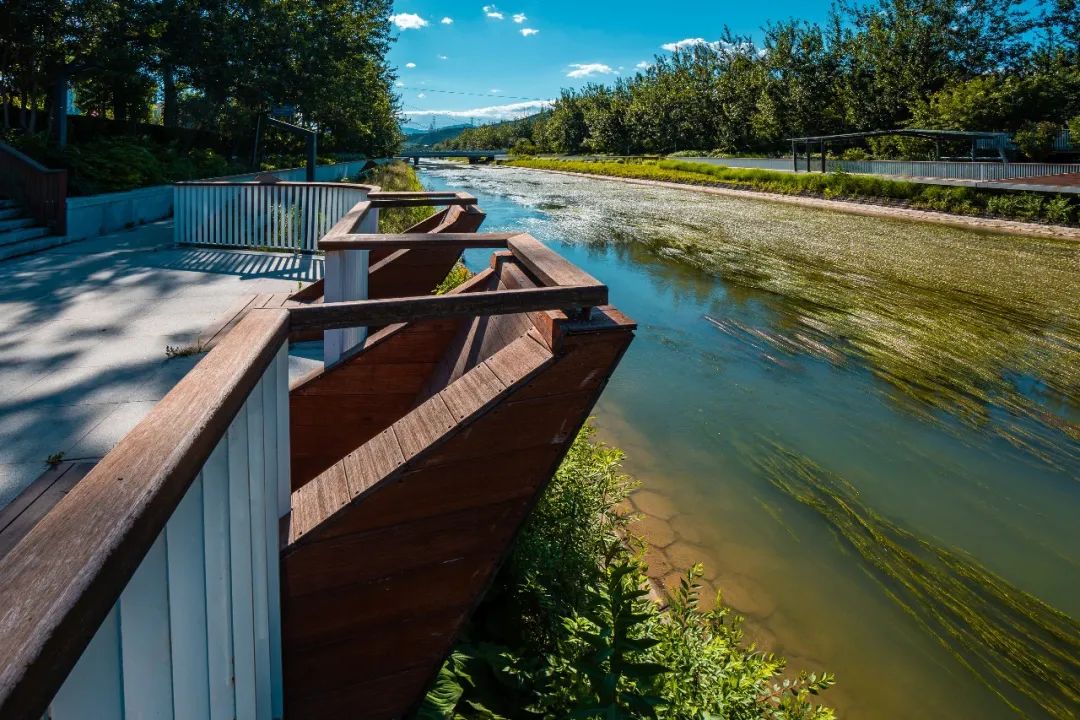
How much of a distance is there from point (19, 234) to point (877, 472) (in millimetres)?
10805

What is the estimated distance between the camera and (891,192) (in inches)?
1028

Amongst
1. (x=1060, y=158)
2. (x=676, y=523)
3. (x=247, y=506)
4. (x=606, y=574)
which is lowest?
(x=676, y=523)

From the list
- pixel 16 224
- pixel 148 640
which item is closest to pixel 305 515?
pixel 148 640

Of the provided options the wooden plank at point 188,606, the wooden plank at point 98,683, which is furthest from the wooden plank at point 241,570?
the wooden plank at point 98,683

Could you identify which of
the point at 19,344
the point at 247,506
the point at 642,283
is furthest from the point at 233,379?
the point at 642,283

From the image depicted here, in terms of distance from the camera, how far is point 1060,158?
29.2 metres

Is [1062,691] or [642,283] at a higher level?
[642,283]

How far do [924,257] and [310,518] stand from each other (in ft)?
54.0

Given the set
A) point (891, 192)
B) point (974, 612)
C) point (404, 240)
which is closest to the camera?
point (404, 240)

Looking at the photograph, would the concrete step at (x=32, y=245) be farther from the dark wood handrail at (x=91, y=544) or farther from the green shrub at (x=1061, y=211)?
the green shrub at (x=1061, y=211)

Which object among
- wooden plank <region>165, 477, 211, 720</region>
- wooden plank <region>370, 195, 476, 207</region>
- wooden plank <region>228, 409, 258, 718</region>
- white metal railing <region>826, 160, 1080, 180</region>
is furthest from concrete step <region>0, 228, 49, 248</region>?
white metal railing <region>826, 160, 1080, 180</region>

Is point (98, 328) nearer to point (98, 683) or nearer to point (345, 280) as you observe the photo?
point (345, 280)

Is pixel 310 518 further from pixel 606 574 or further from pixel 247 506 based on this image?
pixel 606 574

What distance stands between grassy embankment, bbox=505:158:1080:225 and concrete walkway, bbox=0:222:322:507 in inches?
847
